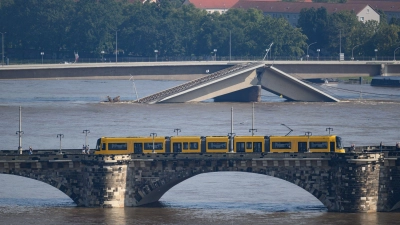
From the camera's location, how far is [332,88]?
5433 inches

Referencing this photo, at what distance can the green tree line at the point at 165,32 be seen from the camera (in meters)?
161

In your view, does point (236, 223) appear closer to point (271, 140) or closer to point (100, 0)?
point (271, 140)

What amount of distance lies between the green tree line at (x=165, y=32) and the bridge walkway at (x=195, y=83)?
39278 mm

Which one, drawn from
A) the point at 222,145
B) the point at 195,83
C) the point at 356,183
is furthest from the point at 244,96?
the point at 356,183

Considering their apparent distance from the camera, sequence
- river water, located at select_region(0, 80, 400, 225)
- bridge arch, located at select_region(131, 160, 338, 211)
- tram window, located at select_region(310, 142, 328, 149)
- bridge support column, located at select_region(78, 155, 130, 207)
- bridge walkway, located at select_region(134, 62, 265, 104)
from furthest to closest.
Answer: bridge walkway, located at select_region(134, 62, 265, 104), tram window, located at select_region(310, 142, 328, 149), bridge arch, located at select_region(131, 160, 338, 211), bridge support column, located at select_region(78, 155, 130, 207), river water, located at select_region(0, 80, 400, 225)

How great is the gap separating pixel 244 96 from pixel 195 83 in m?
6.61

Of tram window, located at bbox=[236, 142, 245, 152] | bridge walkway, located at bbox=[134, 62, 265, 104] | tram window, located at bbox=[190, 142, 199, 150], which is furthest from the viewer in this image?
bridge walkway, located at bbox=[134, 62, 265, 104]

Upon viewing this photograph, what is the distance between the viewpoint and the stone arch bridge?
59594mm

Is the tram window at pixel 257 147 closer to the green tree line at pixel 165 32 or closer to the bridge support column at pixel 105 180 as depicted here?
the bridge support column at pixel 105 180

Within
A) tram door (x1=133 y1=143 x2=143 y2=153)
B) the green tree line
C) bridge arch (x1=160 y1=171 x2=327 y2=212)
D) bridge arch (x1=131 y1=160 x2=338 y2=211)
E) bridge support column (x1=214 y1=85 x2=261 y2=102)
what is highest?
the green tree line

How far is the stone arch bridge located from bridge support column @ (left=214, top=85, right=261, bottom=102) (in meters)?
57.9

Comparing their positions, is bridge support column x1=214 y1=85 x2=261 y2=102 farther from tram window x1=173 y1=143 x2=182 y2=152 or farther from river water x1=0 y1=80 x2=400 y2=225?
tram window x1=173 y1=143 x2=182 y2=152

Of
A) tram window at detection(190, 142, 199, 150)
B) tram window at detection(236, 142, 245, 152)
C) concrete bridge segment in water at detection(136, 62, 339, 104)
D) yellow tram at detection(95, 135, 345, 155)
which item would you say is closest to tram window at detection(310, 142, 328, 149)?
yellow tram at detection(95, 135, 345, 155)

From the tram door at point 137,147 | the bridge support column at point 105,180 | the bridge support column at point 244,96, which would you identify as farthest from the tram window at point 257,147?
the bridge support column at point 244,96
